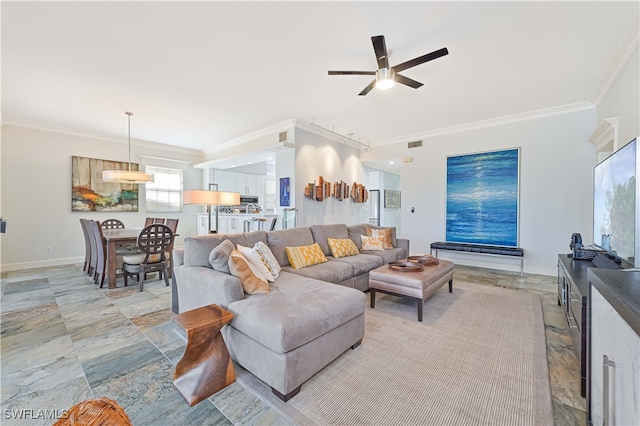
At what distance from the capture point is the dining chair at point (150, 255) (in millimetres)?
3760

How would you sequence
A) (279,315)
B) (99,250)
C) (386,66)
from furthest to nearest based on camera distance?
(99,250)
(386,66)
(279,315)

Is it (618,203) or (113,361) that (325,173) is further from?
(113,361)

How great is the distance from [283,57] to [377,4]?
1.17 metres

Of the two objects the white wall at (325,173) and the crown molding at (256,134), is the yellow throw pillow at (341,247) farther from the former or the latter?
the crown molding at (256,134)

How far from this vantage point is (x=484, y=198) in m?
5.11

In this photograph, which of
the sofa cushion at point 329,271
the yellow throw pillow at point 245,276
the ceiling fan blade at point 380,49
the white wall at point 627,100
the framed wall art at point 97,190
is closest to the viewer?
the yellow throw pillow at point 245,276

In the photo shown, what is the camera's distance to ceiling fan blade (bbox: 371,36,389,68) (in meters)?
2.27

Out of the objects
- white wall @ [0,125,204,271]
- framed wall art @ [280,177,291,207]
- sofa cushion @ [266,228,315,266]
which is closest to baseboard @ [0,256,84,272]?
white wall @ [0,125,204,271]

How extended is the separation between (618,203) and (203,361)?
136 inches

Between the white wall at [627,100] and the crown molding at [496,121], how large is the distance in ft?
2.91

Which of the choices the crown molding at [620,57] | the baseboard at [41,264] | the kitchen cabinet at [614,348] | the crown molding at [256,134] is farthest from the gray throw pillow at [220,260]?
the baseboard at [41,264]

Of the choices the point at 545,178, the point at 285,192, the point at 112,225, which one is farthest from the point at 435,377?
the point at 112,225

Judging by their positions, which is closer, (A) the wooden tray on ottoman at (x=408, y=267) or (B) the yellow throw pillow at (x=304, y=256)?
(A) the wooden tray on ottoman at (x=408, y=267)

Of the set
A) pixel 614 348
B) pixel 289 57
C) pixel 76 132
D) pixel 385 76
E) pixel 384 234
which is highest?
pixel 289 57
